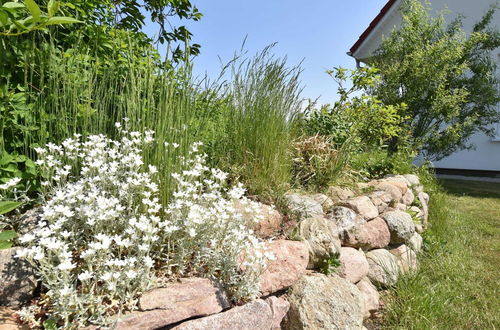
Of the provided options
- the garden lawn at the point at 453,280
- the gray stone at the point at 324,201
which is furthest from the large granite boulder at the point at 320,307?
the gray stone at the point at 324,201

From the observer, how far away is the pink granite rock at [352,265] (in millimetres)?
2594

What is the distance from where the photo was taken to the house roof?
1094cm

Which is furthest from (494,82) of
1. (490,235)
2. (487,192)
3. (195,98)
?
(195,98)

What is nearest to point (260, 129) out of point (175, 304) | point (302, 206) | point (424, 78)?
point (302, 206)

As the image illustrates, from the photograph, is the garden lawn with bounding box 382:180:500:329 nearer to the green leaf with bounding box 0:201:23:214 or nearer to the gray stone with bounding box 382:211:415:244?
the gray stone with bounding box 382:211:415:244

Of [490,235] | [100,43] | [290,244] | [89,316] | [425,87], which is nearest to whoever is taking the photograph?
[89,316]

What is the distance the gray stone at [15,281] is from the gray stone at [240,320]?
0.71 m

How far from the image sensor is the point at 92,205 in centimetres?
173

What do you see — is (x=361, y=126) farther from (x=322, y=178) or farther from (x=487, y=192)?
(x=487, y=192)

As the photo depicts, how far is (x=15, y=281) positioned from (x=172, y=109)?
51.8 inches

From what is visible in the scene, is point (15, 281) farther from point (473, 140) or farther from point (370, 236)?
point (473, 140)

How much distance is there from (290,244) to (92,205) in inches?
47.7

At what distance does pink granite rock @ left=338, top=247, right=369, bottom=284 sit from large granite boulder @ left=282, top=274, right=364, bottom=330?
0.29 meters

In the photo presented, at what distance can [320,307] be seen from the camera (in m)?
2.14
